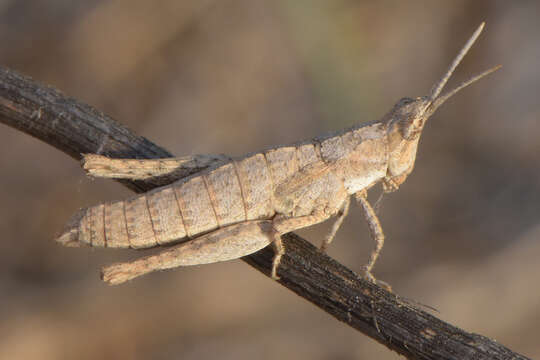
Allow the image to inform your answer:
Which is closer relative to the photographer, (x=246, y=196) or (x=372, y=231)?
(x=246, y=196)

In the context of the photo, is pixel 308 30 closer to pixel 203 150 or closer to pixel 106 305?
pixel 203 150

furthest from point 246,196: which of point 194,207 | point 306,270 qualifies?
point 306,270

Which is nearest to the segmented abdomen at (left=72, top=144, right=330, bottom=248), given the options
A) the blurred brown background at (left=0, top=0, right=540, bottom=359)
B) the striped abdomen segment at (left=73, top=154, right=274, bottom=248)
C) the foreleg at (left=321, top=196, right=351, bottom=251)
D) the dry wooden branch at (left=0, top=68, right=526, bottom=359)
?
the striped abdomen segment at (left=73, top=154, right=274, bottom=248)

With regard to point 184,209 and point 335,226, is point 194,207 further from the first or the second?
point 335,226

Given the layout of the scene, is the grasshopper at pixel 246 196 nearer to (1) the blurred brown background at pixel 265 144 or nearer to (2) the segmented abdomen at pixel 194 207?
(2) the segmented abdomen at pixel 194 207

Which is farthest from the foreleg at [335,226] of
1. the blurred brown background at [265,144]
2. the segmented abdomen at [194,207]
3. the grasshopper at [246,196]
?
the blurred brown background at [265,144]

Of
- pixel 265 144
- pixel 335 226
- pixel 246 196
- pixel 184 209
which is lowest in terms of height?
pixel 184 209

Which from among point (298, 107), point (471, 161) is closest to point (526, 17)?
point (471, 161)
